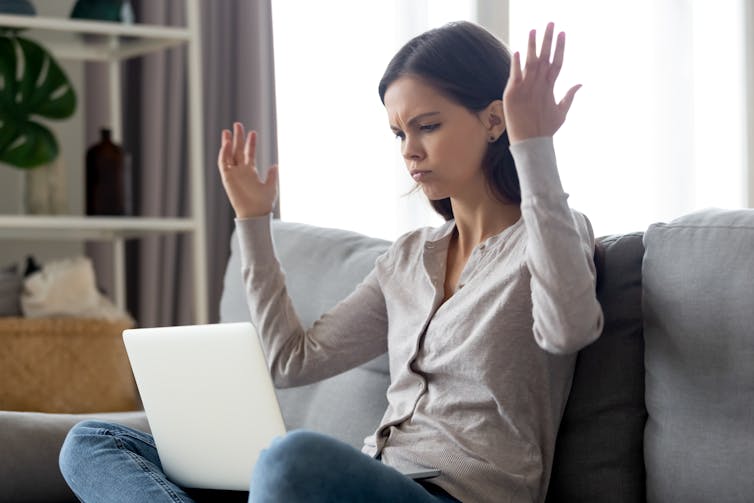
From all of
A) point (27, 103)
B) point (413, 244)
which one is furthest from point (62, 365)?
point (413, 244)

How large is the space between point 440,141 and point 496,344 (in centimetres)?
30

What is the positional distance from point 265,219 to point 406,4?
4.55 ft

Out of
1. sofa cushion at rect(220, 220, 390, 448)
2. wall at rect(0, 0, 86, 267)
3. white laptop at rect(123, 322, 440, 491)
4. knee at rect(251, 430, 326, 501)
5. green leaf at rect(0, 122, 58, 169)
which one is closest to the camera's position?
knee at rect(251, 430, 326, 501)

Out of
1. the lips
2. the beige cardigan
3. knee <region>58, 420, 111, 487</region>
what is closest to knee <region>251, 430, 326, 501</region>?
the beige cardigan

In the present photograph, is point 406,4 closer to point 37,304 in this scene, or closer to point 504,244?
point 37,304

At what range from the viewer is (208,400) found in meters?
1.29

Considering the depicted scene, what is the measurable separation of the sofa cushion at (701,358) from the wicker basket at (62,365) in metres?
1.37

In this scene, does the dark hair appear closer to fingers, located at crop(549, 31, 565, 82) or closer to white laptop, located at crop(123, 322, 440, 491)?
fingers, located at crop(549, 31, 565, 82)

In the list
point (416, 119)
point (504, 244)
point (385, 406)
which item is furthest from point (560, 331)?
point (385, 406)

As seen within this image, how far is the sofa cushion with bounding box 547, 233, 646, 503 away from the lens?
1396 mm

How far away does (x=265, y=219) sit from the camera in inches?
68.4

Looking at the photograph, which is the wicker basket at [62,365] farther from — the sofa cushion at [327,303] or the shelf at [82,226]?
the sofa cushion at [327,303]

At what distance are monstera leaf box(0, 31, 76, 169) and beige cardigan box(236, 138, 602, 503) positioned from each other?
3.89ft

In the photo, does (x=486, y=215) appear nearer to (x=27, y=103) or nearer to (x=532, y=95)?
(x=532, y=95)
